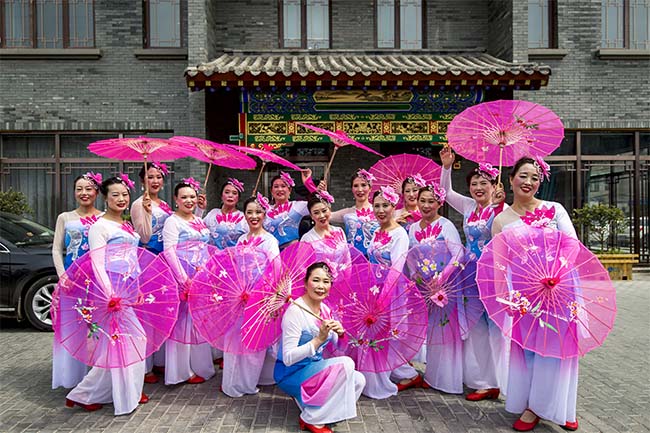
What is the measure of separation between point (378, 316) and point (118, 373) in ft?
6.64

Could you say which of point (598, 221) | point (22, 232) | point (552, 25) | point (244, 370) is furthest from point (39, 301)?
point (552, 25)

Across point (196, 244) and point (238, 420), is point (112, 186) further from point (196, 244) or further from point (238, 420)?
point (238, 420)

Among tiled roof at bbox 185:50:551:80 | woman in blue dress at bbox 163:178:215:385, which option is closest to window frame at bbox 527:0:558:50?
tiled roof at bbox 185:50:551:80

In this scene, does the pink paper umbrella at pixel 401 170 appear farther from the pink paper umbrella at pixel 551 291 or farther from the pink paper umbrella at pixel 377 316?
the pink paper umbrella at pixel 551 291

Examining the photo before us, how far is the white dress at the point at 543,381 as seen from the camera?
3504 millimetres

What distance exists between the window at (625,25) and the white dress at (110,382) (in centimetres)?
1083

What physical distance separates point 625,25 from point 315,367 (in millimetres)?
11017

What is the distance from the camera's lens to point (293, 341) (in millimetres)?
3549

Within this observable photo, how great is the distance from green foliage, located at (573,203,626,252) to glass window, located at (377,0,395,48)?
5163mm

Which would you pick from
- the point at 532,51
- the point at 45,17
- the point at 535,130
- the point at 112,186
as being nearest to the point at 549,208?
the point at 535,130

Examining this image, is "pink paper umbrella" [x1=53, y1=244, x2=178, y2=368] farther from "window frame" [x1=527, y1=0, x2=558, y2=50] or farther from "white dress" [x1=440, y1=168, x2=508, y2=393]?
"window frame" [x1=527, y1=0, x2=558, y2=50]

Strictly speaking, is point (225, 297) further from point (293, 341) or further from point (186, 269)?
point (293, 341)

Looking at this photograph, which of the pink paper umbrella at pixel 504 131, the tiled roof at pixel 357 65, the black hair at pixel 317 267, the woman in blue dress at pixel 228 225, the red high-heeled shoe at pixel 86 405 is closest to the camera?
the black hair at pixel 317 267

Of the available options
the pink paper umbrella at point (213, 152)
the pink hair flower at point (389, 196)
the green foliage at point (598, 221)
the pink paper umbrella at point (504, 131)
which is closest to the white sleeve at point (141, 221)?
the pink paper umbrella at point (213, 152)
